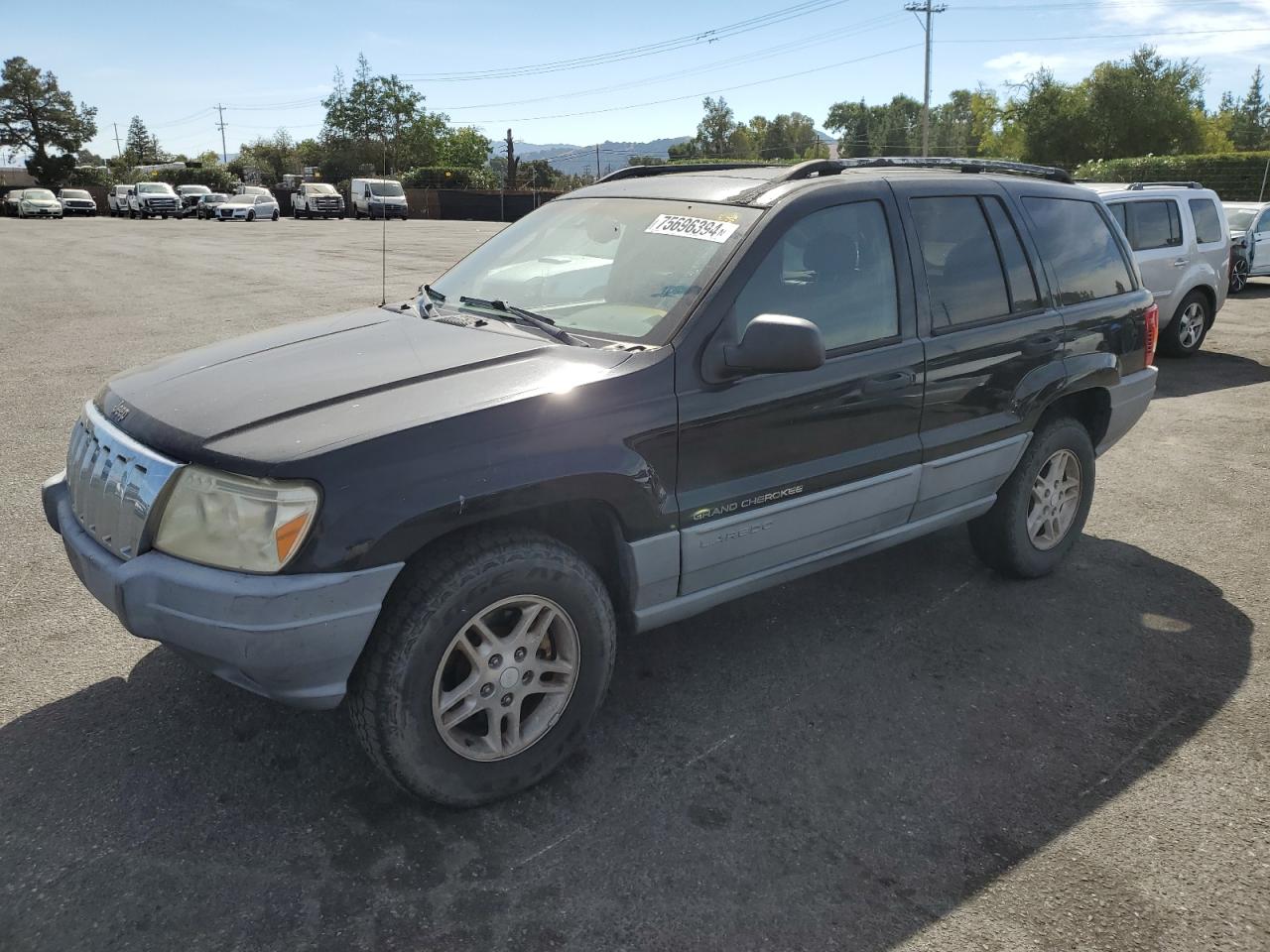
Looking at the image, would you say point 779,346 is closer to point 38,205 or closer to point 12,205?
point 38,205

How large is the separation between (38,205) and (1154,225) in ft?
180

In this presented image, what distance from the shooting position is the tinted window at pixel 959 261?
12.7 feet

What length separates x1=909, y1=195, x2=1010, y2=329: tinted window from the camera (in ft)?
12.7

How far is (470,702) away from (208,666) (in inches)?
28.3

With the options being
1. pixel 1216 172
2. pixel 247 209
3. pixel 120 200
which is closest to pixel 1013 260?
pixel 1216 172

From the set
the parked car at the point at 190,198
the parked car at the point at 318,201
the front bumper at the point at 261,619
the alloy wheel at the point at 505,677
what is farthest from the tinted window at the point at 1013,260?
the parked car at the point at 190,198

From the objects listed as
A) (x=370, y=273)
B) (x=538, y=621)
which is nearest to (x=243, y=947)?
(x=538, y=621)

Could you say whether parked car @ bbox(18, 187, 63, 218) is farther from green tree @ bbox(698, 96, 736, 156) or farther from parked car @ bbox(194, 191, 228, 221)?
green tree @ bbox(698, 96, 736, 156)

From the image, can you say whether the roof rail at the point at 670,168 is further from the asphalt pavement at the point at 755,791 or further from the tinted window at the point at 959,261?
the asphalt pavement at the point at 755,791

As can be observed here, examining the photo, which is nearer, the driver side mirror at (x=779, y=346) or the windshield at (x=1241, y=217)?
the driver side mirror at (x=779, y=346)

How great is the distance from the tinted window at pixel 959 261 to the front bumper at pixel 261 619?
250 cm

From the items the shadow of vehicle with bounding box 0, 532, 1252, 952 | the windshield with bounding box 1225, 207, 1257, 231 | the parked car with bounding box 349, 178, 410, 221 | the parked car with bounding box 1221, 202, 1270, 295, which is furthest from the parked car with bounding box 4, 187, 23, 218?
the shadow of vehicle with bounding box 0, 532, 1252, 952

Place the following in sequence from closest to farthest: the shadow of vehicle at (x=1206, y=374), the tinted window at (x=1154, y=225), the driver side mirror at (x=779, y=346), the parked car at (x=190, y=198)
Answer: the driver side mirror at (x=779, y=346)
the shadow of vehicle at (x=1206, y=374)
the tinted window at (x=1154, y=225)
the parked car at (x=190, y=198)

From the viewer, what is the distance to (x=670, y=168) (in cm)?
427
